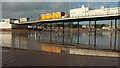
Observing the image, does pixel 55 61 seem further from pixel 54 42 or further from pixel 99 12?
pixel 99 12

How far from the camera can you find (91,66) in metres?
7.98

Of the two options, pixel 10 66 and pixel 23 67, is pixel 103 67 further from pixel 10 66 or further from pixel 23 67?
pixel 10 66

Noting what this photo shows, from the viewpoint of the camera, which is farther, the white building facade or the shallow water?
the white building facade

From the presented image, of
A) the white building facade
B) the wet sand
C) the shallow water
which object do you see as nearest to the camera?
the wet sand

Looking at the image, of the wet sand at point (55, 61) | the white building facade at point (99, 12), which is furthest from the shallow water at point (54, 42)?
the wet sand at point (55, 61)

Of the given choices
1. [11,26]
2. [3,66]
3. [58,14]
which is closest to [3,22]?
[11,26]

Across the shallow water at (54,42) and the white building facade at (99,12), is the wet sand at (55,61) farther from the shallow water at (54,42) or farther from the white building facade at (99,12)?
the white building facade at (99,12)

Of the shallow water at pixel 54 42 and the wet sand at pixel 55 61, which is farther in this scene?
the shallow water at pixel 54 42

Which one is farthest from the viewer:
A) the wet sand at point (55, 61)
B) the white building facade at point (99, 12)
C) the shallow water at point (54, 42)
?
the white building facade at point (99, 12)

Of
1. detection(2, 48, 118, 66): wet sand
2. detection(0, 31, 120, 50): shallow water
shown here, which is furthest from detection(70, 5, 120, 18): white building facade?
detection(2, 48, 118, 66): wet sand

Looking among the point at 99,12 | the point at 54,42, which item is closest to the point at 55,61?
the point at 54,42

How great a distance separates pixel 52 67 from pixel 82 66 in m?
2.14

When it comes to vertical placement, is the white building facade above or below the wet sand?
above

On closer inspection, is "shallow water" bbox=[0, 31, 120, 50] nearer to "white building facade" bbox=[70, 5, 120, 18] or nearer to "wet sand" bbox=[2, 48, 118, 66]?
"white building facade" bbox=[70, 5, 120, 18]
